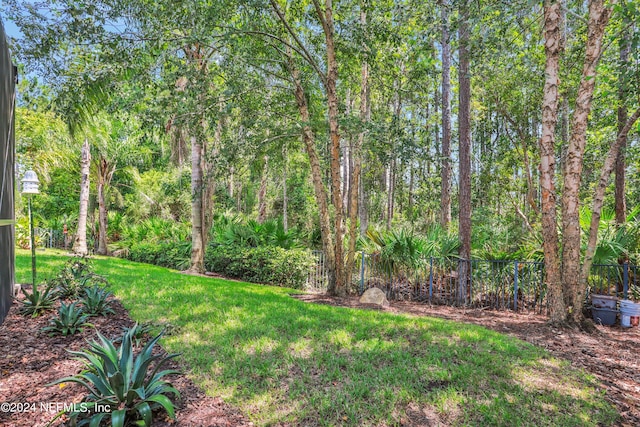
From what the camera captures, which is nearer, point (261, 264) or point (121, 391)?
point (121, 391)

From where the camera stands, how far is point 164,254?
47.1ft

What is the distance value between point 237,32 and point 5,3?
15.1ft

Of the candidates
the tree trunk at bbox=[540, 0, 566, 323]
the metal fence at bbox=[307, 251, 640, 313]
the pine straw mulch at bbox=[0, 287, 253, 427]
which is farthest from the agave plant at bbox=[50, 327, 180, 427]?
the metal fence at bbox=[307, 251, 640, 313]

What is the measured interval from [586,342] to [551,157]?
114 inches

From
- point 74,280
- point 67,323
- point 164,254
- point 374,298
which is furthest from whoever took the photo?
point 164,254

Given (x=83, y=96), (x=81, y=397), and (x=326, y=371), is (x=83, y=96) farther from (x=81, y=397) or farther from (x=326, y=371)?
(x=326, y=371)

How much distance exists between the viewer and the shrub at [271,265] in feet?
33.5

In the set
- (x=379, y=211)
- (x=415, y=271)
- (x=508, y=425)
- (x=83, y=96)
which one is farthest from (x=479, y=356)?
(x=379, y=211)

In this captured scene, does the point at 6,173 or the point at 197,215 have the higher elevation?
the point at 6,173

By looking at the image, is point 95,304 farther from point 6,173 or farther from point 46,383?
point 6,173

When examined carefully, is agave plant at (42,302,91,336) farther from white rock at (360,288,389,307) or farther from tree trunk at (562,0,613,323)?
tree trunk at (562,0,613,323)

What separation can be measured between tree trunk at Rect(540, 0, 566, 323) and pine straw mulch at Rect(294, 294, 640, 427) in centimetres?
54

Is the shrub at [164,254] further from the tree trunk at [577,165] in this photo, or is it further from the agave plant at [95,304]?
the tree trunk at [577,165]

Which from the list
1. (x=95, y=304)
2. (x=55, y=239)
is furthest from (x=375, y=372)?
(x=55, y=239)
